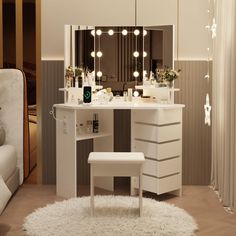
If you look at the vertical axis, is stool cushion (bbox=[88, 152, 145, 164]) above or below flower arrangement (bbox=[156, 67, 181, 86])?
below

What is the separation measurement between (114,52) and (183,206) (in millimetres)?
1680

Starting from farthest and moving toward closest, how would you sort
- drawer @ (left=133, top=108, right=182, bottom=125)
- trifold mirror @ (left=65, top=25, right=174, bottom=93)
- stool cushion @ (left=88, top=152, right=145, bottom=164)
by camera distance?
1. trifold mirror @ (left=65, top=25, right=174, bottom=93)
2. drawer @ (left=133, top=108, right=182, bottom=125)
3. stool cushion @ (left=88, top=152, right=145, bottom=164)

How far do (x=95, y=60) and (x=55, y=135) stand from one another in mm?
878

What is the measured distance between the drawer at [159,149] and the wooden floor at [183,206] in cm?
42

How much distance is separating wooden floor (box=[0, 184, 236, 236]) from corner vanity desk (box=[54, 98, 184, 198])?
0.16 metres

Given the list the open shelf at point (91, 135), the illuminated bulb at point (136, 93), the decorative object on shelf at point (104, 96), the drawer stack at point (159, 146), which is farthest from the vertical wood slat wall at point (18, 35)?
the drawer stack at point (159, 146)

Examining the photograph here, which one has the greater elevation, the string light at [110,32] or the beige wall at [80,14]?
the beige wall at [80,14]

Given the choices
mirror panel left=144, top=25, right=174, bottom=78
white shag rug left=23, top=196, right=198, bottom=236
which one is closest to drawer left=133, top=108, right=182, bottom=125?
mirror panel left=144, top=25, right=174, bottom=78

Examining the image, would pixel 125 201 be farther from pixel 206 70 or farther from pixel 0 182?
pixel 206 70

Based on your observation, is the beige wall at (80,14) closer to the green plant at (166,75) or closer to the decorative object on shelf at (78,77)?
the decorative object on shelf at (78,77)

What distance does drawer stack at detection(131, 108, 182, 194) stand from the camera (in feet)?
13.7

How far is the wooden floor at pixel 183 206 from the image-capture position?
3.43m

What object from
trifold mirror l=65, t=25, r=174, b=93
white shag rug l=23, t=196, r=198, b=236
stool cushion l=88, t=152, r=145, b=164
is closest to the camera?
white shag rug l=23, t=196, r=198, b=236

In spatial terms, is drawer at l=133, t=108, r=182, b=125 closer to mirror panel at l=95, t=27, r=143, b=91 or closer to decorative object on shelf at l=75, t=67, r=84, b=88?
mirror panel at l=95, t=27, r=143, b=91
